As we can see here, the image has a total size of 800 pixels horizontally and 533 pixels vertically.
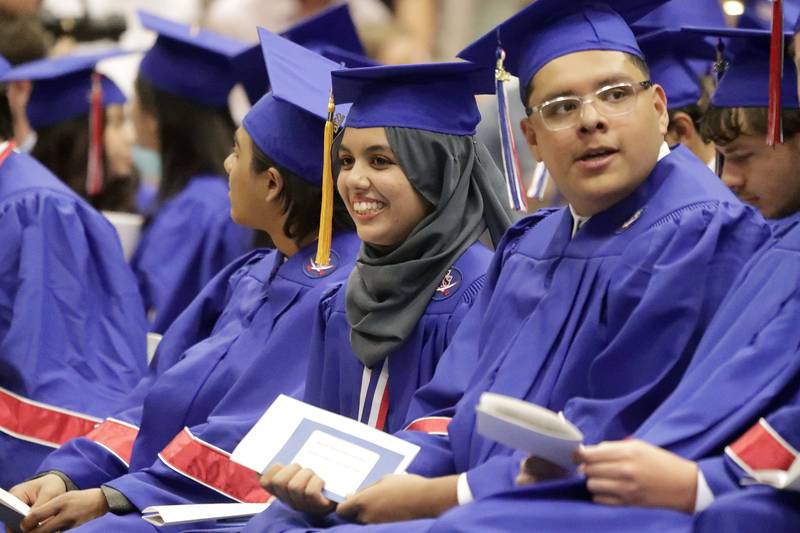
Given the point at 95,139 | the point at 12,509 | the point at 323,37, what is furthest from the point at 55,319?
the point at 95,139

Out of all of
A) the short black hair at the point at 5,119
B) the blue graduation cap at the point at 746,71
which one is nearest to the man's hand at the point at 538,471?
the blue graduation cap at the point at 746,71

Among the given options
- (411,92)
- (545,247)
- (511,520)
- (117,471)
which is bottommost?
(117,471)

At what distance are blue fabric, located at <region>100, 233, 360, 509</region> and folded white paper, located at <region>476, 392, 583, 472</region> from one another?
4.97 ft

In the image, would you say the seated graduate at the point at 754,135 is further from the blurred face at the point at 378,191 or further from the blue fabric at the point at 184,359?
the blue fabric at the point at 184,359

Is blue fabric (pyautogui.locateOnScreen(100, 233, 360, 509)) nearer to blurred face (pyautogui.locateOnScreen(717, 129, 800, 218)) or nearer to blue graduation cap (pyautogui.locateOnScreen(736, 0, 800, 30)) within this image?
blurred face (pyautogui.locateOnScreen(717, 129, 800, 218))

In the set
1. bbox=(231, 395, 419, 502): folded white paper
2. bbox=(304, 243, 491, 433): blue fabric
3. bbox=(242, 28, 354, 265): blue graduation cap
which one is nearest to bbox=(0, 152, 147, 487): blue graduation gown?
bbox=(242, 28, 354, 265): blue graduation cap

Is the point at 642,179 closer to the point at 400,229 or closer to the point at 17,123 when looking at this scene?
the point at 400,229

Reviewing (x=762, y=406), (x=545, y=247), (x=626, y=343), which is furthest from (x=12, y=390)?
(x=762, y=406)

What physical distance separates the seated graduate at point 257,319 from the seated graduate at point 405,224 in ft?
1.14

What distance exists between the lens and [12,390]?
4773 mm

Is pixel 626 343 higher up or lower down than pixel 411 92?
lower down

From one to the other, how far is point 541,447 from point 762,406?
44 centimetres

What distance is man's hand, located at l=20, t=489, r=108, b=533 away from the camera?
4000mm

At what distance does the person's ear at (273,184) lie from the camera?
4.35 m
